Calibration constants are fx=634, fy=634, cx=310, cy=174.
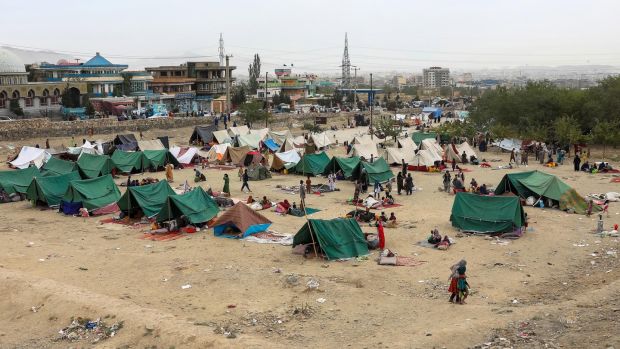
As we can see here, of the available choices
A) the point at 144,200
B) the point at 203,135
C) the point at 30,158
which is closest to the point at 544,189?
the point at 144,200

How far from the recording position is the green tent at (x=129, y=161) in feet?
104

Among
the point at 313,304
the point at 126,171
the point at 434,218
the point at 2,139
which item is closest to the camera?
the point at 313,304

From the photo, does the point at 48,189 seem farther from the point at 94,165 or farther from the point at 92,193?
the point at 94,165

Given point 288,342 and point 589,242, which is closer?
point 288,342

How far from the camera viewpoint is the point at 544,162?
118 ft

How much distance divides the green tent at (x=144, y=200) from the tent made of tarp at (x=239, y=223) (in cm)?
277

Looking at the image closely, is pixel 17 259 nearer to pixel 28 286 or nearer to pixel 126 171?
pixel 28 286

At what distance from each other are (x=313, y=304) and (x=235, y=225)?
661 cm

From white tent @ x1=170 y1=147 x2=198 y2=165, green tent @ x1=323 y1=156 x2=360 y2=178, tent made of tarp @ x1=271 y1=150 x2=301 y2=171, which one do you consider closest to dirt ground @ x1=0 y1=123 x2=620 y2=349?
green tent @ x1=323 y1=156 x2=360 y2=178

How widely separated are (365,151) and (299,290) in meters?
23.7

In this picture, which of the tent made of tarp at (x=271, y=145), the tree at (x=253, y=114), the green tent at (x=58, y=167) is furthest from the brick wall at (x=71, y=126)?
the green tent at (x=58, y=167)

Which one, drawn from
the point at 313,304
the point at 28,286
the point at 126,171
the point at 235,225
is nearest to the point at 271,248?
the point at 235,225

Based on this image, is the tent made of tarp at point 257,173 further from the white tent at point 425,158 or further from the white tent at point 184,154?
the white tent at point 425,158

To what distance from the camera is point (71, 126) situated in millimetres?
46656
